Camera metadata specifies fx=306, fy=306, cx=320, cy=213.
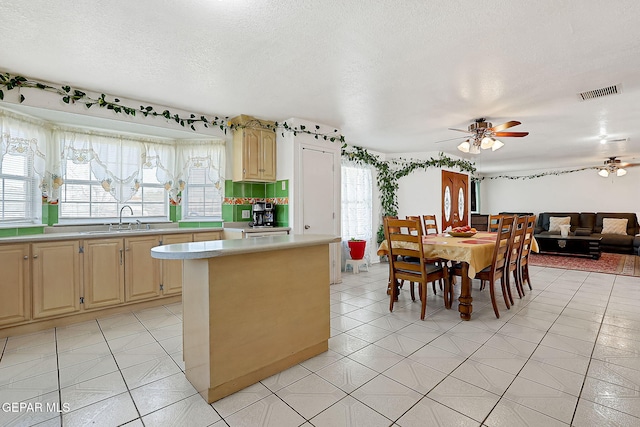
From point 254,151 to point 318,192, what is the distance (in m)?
1.09

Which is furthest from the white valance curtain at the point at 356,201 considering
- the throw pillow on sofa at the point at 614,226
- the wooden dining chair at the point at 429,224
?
the throw pillow on sofa at the point at 614,226

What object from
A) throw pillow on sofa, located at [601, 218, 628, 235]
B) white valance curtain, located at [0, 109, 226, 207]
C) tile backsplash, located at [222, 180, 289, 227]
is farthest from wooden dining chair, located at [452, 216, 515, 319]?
Result: throw pillow on sofa, located at [601, 218, 628, 235]

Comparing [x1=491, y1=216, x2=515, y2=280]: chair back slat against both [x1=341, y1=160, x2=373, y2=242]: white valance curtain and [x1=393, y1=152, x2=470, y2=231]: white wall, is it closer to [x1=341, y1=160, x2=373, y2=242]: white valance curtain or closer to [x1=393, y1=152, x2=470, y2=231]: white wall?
[x1=341, y1=160, x2=373, y2=242]: white valance curtain

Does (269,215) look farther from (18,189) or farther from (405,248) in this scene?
(18,189)

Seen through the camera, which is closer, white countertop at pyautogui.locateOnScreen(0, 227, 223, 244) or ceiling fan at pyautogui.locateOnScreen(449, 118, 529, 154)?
white countertop at pyautogui.locateOnScreen(0, 227, 223, 244)

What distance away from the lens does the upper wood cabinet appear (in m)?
4.19

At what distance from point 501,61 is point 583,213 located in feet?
27.4

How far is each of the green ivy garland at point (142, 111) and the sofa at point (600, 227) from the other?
23.5ft

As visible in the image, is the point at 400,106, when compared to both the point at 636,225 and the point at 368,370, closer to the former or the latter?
the point at 368,370

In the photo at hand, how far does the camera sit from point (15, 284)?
9.12 feet

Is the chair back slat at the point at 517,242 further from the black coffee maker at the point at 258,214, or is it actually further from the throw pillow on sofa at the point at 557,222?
the throw pillow on sofa at the point at 557,222

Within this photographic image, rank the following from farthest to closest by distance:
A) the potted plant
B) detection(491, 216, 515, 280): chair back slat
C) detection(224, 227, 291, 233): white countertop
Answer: the potted plant, detection(224, 227, 291, 233): white countertop, detection(491, 216, 515, 280): chair back slat

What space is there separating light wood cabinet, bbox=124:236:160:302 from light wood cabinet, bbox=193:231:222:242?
0.45 m

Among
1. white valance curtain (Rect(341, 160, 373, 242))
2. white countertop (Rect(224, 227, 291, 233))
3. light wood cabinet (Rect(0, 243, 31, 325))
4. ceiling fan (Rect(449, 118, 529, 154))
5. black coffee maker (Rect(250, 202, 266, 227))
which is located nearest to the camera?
light wood cabinet (Rect(0, 243, 31, 325))
